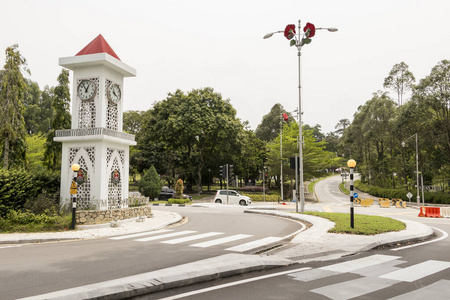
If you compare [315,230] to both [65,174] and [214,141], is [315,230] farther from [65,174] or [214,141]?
[214,141]

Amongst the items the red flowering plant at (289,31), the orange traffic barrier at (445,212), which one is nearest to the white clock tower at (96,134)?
the red flowering plant at (289,31)

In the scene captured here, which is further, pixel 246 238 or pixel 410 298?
pixel 246 238

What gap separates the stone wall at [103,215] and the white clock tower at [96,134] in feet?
1.30

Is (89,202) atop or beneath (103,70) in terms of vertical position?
beneath

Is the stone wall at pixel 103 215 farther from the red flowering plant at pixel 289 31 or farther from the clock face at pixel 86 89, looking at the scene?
the red flowering plant at pixel 289 31

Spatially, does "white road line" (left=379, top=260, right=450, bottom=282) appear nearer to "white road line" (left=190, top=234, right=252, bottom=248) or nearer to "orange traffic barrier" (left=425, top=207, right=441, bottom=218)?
"white road line" (left=190, top=234, right=252, bottom=248)

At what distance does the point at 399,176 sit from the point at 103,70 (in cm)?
4923

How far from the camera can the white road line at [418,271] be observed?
21.0ft

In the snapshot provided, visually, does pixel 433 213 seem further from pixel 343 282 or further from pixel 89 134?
pixel 89 134

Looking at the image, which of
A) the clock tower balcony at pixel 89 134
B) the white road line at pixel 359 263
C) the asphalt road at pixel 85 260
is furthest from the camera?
the clock tower balcony at pixel 89 134

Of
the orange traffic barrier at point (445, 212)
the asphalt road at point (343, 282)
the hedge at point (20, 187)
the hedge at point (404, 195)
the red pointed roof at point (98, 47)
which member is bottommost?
the hedge at point (404, 195)

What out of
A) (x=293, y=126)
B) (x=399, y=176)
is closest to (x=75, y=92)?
(x=293, y=126)

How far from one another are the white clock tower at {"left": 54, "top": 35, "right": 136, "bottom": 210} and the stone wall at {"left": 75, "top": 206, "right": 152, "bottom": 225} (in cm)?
40

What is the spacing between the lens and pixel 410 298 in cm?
515
